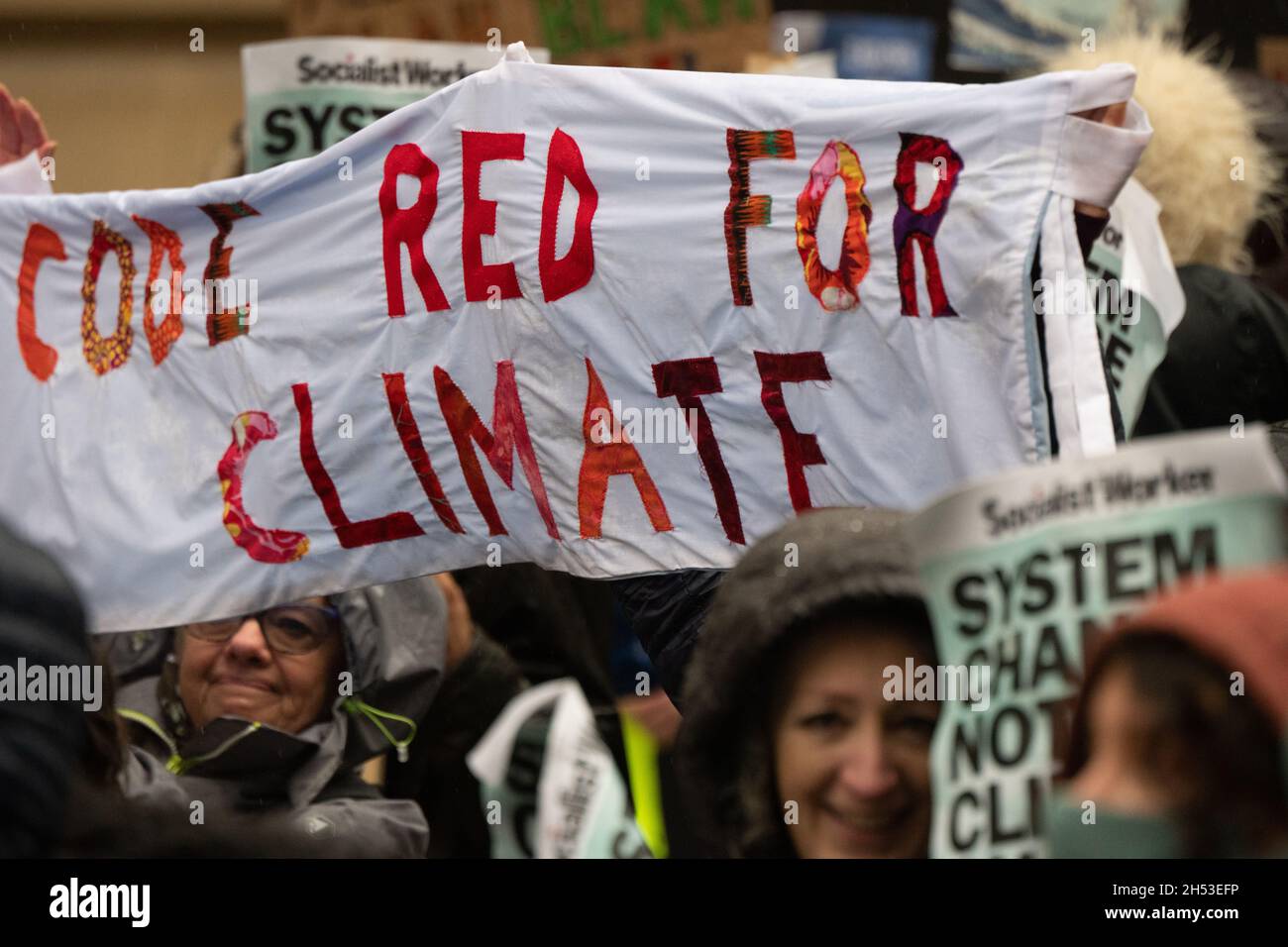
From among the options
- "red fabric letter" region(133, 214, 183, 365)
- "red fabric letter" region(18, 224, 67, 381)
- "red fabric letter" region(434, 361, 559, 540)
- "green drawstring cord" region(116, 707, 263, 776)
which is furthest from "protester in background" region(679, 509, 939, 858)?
"red fabric letter" region(18, 224, 67, 381)

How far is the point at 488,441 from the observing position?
11.3 feet

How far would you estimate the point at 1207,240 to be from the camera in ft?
13.3

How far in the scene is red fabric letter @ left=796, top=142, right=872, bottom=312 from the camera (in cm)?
312

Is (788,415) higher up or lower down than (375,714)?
higher up

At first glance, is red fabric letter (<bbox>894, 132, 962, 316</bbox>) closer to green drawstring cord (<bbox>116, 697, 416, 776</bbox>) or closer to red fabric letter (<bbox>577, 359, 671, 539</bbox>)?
red fabric letter (<bbox>577, 359, 671, 539</bbox>)

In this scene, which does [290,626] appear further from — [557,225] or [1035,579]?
[1035,579]

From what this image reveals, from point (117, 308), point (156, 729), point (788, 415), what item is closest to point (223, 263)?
point (117, 308)

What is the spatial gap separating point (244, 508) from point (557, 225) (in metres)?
0.86

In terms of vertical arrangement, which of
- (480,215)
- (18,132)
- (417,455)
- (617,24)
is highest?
(617,24)

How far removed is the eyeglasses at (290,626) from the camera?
3707 mm
